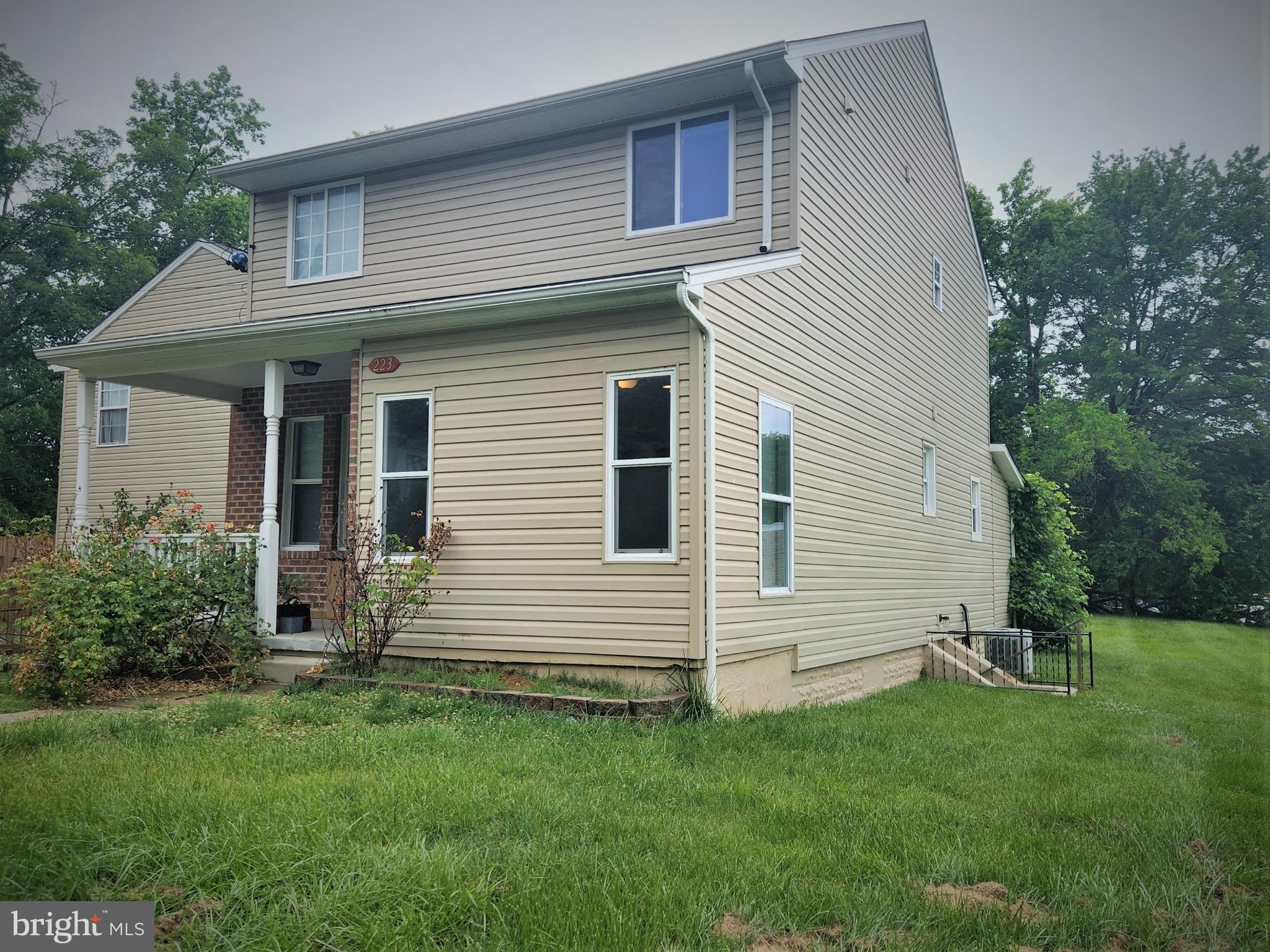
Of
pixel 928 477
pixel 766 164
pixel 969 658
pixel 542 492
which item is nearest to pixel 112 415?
pixel 542 492

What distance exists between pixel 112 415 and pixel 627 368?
11909mm

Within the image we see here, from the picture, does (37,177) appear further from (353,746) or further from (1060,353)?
(1060,353)

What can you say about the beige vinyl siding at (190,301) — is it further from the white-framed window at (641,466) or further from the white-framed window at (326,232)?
→ the white-framed window at (641,466)

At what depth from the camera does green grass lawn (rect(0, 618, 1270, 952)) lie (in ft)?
11.8

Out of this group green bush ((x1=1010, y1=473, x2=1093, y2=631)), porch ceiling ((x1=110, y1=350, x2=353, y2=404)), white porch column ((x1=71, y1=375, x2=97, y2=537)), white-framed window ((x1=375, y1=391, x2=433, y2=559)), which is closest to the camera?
white-framed window ((x1=375, y1=391, x2=433, y2=559))

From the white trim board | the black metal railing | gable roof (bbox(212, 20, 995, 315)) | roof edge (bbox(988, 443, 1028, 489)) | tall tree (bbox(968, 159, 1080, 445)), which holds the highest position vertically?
tall tree (bbox(968, 159, 1080, 445))

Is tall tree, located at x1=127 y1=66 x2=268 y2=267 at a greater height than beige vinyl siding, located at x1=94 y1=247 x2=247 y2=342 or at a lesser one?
greater

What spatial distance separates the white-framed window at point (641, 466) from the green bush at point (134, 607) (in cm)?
384

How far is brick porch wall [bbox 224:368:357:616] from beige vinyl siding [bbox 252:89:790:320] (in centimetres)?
110

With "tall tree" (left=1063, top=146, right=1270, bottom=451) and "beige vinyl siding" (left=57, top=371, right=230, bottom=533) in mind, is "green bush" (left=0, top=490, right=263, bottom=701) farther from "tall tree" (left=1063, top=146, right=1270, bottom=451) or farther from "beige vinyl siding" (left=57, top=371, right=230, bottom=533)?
"tall tree" (left=1063, top=146, right=1270, bottom=451)

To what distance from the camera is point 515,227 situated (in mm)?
11266

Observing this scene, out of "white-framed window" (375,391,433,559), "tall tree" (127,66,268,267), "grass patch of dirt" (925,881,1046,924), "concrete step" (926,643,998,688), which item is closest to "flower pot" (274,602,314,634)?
"white-framed window" (375,391,433,559)

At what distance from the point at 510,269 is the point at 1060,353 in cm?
2189

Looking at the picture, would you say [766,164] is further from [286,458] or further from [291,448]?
[286,458]
